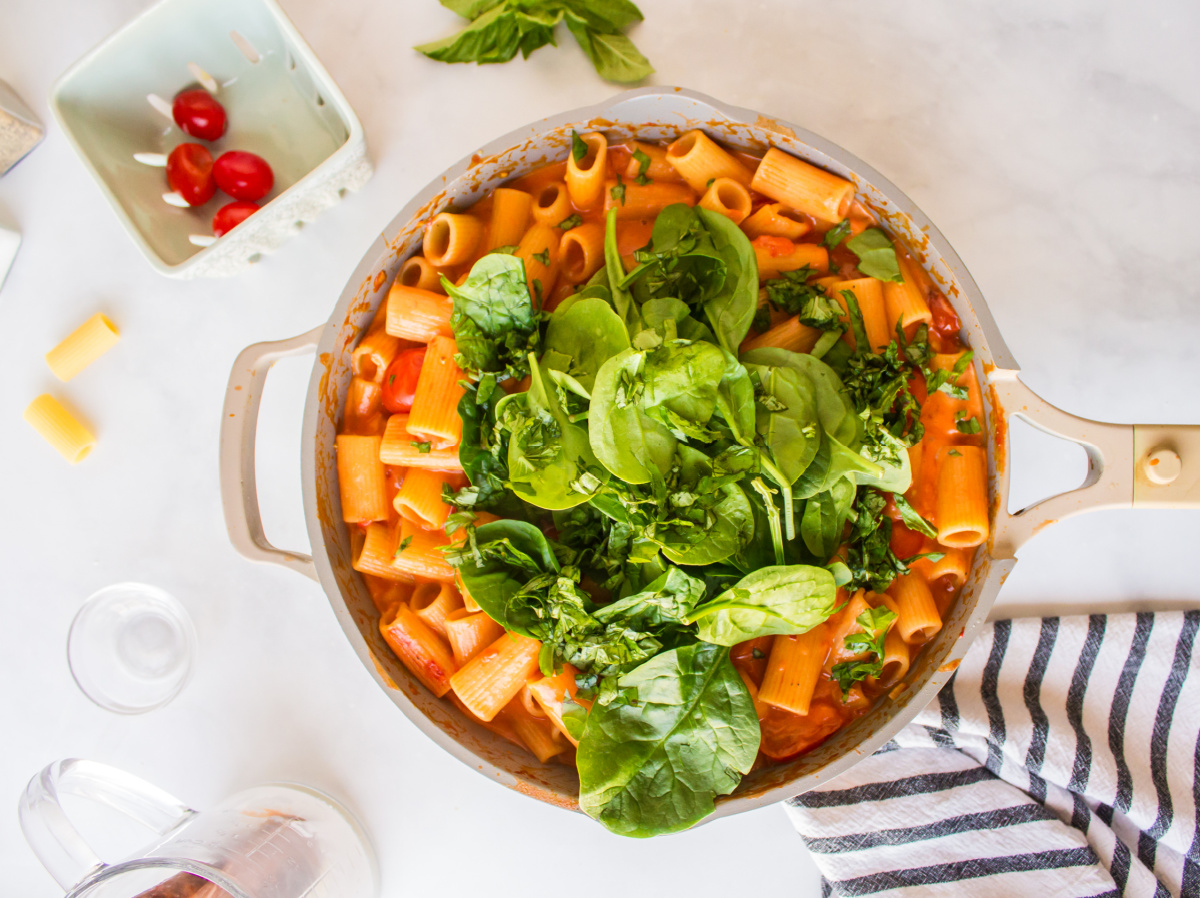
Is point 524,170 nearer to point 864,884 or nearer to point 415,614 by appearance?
point 415,614

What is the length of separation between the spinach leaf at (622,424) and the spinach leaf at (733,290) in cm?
21

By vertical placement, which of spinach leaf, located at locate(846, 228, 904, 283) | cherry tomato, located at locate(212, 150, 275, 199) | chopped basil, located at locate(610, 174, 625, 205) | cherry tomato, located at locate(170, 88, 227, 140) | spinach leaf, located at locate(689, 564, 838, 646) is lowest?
spinach leaf, located at locate(689, 564, 838, 646)

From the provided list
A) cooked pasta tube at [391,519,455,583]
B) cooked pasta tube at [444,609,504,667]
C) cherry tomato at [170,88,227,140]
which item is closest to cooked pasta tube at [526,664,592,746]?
cooked pasta tube at [444,609,504,667]

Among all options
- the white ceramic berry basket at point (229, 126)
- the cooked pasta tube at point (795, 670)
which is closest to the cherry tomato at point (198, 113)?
the white ceramic berry basket at point (229, 126)

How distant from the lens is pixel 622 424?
138 cm

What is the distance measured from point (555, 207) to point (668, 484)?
26.6 inches

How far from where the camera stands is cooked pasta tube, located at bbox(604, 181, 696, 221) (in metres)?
1.70

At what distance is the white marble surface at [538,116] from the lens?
1.97 meters

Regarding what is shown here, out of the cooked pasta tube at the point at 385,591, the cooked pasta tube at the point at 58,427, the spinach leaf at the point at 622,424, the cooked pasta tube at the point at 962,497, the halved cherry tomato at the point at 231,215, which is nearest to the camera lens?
the spinach leaf at the point at 622,424

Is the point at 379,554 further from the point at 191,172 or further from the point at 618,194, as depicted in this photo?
the point at 191,172

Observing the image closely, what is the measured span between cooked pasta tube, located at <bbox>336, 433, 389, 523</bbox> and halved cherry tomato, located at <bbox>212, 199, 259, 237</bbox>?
0.59 metres

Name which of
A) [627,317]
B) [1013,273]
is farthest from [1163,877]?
[627,317]

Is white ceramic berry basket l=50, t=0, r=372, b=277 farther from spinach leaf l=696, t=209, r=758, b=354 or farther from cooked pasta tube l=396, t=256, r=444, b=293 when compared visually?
spinach leaf l=696, t=209, r=758, b=354

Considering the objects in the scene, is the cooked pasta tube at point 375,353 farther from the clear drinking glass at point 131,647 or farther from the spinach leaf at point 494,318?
the clear drinking glass at point 131,647
